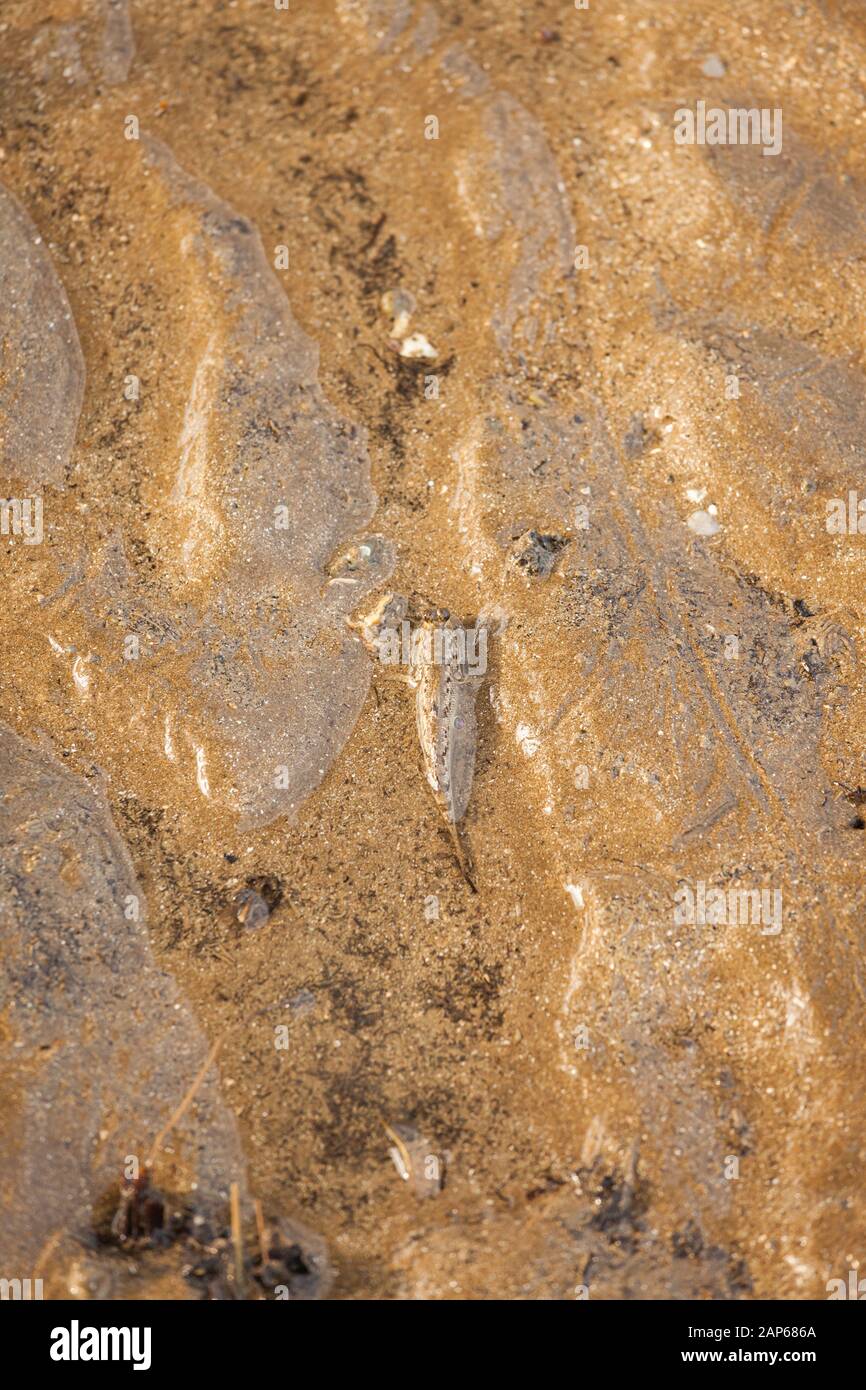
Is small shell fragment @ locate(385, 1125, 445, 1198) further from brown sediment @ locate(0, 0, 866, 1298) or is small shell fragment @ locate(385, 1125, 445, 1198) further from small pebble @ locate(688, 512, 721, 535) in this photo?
small pebble @ locate(688, 512, 721, 535)

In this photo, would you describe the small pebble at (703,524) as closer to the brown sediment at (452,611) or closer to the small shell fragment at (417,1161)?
Result: the brown sediment at (452,611)

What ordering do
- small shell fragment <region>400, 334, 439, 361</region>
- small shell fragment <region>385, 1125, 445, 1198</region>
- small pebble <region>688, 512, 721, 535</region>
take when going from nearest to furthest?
small shell fragment <region>385, 1125, 445, 1198</region>
small pebble <region>688, 512, 721, 535</region>
small shell fragment <region>400, 334, 439, 361</region>

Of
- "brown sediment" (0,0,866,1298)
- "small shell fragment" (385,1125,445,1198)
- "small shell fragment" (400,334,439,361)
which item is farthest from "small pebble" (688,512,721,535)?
"small shell fragment" (385,1125,445,1198)

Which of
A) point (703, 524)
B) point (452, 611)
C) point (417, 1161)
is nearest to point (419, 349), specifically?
point (452, 611)

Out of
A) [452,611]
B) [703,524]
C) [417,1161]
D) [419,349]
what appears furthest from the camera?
[419,349]

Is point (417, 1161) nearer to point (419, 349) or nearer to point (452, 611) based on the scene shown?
point (452, 611)

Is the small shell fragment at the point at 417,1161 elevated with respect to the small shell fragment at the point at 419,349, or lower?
lower

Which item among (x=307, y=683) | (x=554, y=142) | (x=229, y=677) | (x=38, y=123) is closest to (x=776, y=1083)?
(x=307, y=683)

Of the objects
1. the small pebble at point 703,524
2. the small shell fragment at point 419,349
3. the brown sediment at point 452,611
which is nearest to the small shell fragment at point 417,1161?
the brown sediment at point 452,611
